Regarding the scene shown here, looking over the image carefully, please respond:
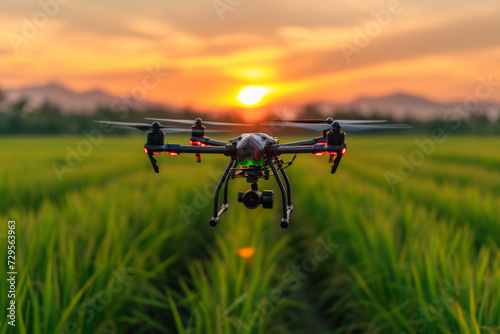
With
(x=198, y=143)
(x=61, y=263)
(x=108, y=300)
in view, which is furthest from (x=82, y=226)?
(x=198, y=143)

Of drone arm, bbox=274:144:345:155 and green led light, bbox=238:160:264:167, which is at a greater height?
drone arm, bbox=274:144:345:155

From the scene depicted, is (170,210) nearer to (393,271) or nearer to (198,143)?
(393,271)

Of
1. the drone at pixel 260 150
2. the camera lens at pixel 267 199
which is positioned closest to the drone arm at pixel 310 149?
the drone at pixel 260 150

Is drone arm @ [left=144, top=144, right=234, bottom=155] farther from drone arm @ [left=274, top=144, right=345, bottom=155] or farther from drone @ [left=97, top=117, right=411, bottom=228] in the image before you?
drone arm @ [left=274, top=144, right=345, bottom=155]

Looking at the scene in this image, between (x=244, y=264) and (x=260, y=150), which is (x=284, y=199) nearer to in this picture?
(x=260, y=150)

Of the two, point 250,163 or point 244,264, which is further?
point 244,264

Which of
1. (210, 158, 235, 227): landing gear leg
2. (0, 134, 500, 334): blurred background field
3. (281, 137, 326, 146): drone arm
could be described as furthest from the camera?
(0, 134, 500, 334): blurred background field

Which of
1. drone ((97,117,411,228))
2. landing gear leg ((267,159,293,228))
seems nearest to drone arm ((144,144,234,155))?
drone ((97,117,411,228))

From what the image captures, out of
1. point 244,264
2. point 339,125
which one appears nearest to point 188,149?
point 339,125
